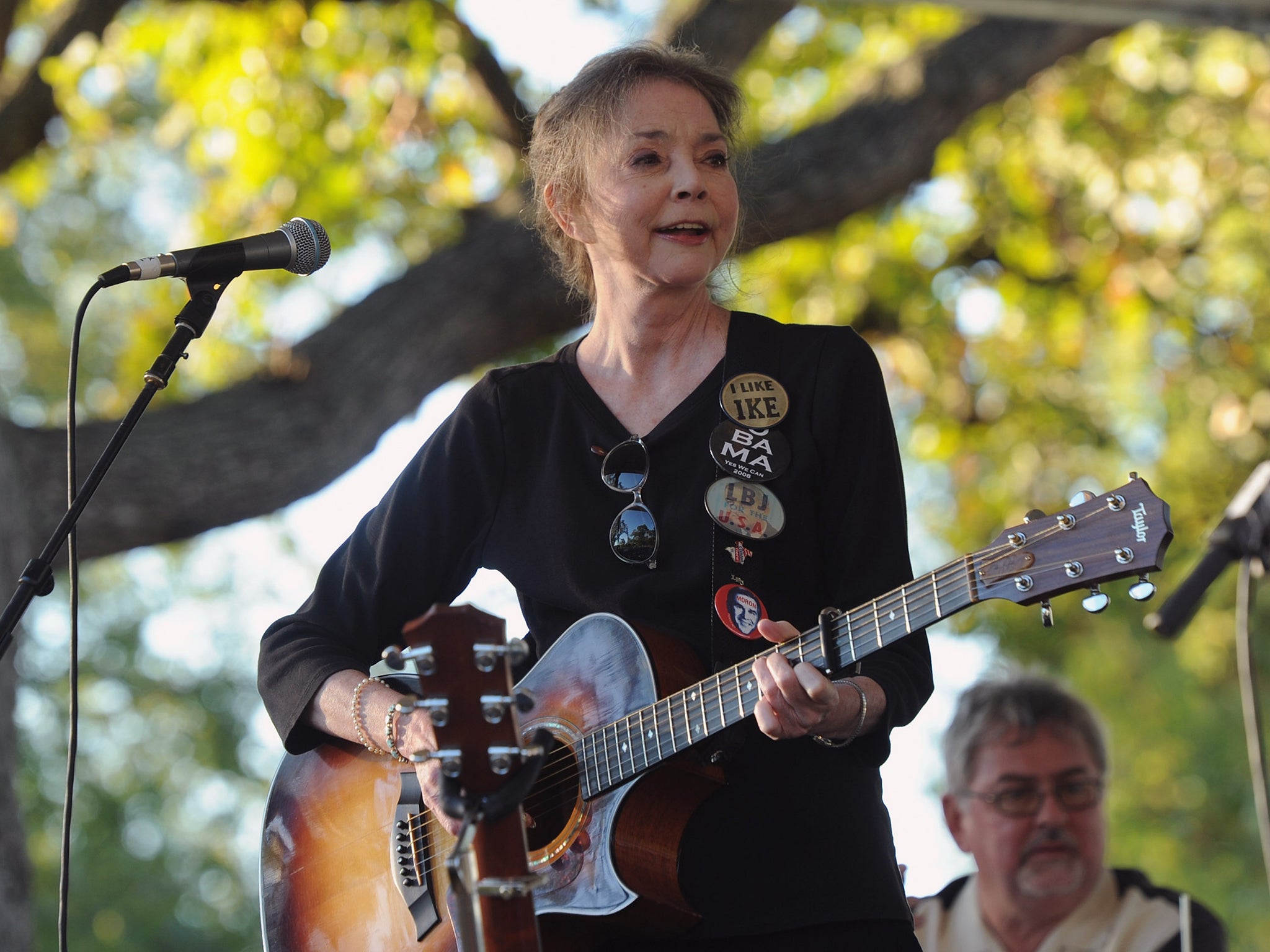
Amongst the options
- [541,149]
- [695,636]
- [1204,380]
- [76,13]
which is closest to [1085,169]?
[1204,380]

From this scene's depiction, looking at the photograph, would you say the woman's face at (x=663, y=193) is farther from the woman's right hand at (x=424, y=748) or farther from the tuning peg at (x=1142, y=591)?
the tuning peg at (x=1142, y=591)

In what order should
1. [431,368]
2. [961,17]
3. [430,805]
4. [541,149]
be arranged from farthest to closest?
[961,17] < [431,368] < [541,149] < [430,805]

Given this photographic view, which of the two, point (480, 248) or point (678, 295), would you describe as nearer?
point (678, 295)

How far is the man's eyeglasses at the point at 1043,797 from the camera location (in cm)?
420

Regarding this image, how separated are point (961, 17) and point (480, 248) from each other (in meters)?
3.69

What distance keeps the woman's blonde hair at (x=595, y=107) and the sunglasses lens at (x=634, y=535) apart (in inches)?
25.1

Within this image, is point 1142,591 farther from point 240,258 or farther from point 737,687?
point 240,258

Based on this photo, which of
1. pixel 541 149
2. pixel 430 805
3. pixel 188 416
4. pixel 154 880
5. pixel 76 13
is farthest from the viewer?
pixel 154 880

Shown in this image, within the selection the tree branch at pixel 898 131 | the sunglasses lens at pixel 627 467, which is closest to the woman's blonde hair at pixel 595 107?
the sunglasses lens at pixel 627 467

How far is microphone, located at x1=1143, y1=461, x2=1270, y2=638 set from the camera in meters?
1.84

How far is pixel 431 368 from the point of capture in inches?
238

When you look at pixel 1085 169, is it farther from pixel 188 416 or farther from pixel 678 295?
pixel 678 295

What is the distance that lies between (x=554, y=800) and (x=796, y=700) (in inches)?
22.1

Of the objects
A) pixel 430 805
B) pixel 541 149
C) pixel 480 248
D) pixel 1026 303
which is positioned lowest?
pixel 430 805
